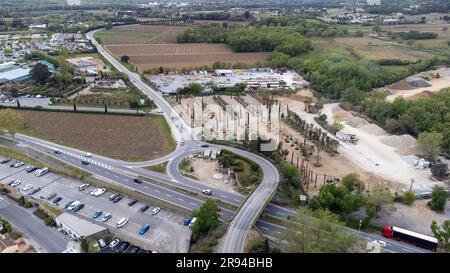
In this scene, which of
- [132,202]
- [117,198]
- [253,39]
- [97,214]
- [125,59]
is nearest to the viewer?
[97,214]

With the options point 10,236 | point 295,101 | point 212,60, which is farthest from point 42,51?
point 10,236

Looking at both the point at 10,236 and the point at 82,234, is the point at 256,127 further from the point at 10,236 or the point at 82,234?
the point at 10,236

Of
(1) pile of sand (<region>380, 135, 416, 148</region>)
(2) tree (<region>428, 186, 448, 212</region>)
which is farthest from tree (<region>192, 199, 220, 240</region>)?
(1) pile of sand (<region>380, 135, 416, 148</region>)

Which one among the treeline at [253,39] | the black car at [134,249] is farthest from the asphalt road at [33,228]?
the treeline at [253,39]

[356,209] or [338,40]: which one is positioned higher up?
[338,40]

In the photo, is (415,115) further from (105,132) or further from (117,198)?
(105,132)

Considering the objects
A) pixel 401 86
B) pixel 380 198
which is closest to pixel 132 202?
pixel 380 198
